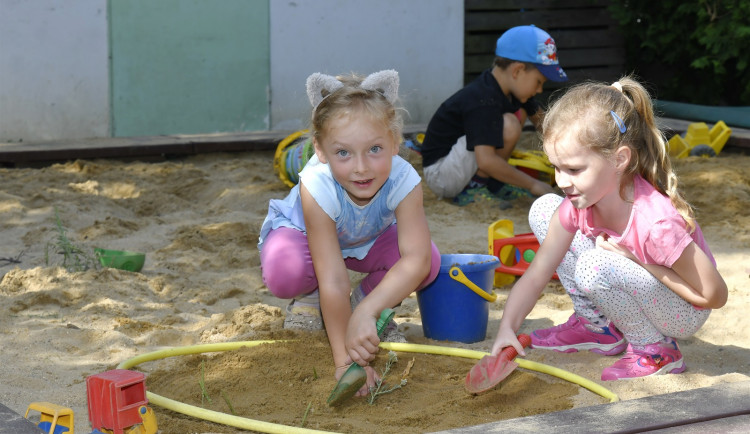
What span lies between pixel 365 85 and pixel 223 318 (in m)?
0.98

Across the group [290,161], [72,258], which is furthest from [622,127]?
[290,161]

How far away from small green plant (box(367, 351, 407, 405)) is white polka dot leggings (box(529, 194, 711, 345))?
59 cm

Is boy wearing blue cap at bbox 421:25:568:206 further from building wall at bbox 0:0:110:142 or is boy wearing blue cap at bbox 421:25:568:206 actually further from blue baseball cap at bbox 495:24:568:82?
building wall at bbox 0:0:110:142

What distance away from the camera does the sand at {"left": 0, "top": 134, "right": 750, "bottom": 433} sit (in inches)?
94.8

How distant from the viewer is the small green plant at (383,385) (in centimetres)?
243

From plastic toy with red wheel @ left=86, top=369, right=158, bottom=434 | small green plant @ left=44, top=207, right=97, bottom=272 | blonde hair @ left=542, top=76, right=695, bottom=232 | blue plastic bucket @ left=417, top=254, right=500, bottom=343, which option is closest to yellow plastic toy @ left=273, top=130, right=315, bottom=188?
small green plant @ left=44, top=207, right=97, bottom=272

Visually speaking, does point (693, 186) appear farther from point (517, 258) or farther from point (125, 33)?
point (125, 33)

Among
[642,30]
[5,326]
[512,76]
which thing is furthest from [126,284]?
[642,30]

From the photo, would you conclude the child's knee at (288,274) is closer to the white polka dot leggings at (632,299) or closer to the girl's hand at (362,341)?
the girl's hand at (362,341)

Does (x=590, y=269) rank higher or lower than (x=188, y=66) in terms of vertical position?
lower

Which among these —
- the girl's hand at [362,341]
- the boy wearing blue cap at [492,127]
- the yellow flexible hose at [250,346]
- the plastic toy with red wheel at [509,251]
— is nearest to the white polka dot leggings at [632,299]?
the yellow flexible hose at [250,346]

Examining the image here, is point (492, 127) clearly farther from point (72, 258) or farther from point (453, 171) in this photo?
point (72, 258)

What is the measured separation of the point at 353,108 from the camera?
2.63 m

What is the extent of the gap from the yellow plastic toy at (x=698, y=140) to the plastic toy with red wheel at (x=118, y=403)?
15.6ft
